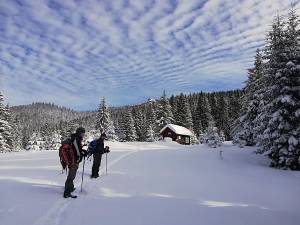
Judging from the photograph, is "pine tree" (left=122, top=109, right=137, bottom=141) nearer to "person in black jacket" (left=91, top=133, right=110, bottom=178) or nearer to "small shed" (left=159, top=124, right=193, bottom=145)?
"small shed" (left=159, top=124, right=193, bottom=145)

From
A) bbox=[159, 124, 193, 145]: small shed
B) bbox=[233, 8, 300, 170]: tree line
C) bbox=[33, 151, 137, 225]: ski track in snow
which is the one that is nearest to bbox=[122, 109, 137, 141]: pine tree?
bbox=[159, 124, 193, 145]: small shed

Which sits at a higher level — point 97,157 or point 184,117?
point 184,117

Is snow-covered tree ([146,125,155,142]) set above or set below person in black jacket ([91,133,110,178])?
above

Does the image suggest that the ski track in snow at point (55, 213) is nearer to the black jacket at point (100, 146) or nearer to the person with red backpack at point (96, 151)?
the person with red backpack at point (96, 151)

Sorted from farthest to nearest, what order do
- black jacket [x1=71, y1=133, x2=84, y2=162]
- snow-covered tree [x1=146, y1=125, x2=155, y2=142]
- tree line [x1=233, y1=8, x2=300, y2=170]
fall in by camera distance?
snow-covered tree [x1=146, y1=125, x2=155, y2=142]
tree line [x1=233, y1=8, x2=300, y2=170]
black jacket [x1=71, y1=133, x2=84, y2=162]

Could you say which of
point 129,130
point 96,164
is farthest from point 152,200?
point 129,130

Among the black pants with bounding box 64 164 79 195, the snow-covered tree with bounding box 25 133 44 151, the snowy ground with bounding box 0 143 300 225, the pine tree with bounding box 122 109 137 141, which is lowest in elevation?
the snowy ground with bounding box 0 143 300 225

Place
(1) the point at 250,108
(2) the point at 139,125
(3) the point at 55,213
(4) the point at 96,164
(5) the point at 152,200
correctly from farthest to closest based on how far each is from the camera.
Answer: (2) the point at 139,125
(1) the point at 250,108
(4) the point at 96,164
(5) the point at 152,200
(3) the point at 55,213

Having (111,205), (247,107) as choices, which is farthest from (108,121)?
(111,205)

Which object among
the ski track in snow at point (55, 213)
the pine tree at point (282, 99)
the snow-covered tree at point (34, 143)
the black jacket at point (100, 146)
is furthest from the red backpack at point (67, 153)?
the snow-covered tree at point (34, 143)

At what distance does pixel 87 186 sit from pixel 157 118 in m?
59.9

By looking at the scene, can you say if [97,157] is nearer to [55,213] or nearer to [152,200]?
[152,200]

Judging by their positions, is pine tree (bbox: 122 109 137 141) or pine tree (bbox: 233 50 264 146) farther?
pine tree (bbox: 122 109 137 141)

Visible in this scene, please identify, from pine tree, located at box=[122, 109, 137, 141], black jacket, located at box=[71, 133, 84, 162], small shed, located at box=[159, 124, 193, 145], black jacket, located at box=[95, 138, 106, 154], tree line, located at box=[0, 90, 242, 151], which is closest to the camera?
black jacket, located at box=[71, 133, 84, 162]
